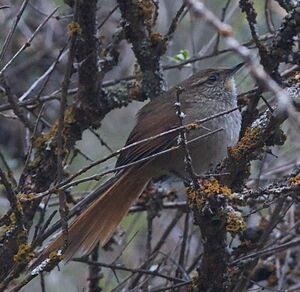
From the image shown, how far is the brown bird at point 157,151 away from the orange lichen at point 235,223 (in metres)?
1.12

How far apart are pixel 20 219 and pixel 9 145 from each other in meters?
3.40

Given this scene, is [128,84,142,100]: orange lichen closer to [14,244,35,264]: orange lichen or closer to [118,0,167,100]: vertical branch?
[118,0,167,100]: vertical branch

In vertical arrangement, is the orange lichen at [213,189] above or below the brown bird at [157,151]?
below

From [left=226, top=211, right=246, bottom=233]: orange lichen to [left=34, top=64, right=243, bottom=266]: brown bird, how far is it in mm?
1123

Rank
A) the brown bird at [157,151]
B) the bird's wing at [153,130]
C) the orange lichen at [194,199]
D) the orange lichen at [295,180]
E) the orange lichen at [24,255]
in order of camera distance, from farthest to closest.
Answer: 1. the bird's wing at [153,130]
2. the brown bird at [157,151]
3. the orange lichen at [194,199]
4. the orange lichen at [295,180]
5. the orange lichen at [24,255]

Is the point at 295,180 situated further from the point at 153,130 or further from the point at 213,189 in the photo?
the point at 153,130

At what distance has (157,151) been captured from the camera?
4453 millimetres

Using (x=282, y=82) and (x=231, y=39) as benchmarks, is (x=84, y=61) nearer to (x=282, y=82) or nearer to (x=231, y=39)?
(x=282, y=82)

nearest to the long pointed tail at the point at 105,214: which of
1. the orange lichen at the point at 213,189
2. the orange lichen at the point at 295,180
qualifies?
the orange lichen at the point at 213,189

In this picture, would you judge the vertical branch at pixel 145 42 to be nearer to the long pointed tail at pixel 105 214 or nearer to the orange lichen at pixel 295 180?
the long pointed tail at pixel 105 214

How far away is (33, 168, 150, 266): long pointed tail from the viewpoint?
4094 millimetres

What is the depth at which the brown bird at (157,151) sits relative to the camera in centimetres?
423

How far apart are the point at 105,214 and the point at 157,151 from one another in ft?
1.71

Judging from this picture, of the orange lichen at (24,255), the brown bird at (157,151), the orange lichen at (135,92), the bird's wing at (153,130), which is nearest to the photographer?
the orange lichen at (24,255)
